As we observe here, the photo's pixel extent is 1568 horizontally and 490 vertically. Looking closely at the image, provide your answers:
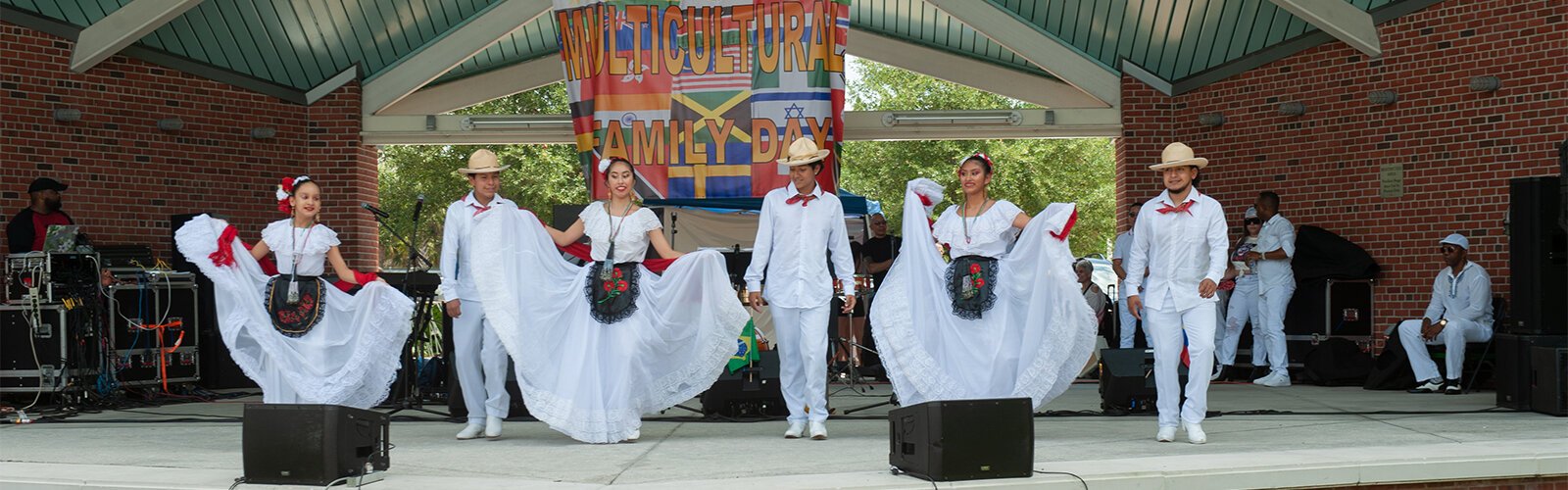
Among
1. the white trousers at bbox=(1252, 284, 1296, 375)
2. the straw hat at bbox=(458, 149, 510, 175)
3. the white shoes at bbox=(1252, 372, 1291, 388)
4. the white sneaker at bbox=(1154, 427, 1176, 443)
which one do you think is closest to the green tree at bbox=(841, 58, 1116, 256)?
the white trousers at bbox=(1252, 284, 1296, 375)

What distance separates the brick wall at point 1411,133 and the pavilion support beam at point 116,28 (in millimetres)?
10247

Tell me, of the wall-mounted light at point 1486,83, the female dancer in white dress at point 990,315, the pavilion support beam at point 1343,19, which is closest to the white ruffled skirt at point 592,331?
the female dancer in white dress at point 990,315

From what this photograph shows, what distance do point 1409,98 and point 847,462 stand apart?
321 inches

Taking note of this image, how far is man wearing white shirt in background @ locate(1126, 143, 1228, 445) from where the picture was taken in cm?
766

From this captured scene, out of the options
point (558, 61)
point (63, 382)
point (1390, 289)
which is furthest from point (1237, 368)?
point (63, 382)

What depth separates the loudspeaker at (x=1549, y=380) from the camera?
890cm

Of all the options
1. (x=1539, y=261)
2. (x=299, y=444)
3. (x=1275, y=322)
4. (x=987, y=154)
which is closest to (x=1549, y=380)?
(x=1539, y=261)

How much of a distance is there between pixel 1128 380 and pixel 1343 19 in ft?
17.4

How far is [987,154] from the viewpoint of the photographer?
1330 inches

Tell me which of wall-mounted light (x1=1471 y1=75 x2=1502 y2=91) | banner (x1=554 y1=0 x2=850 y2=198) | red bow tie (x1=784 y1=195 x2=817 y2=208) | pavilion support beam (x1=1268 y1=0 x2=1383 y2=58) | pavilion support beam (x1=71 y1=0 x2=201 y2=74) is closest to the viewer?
red bow tie (x1=784 y1=195 x2=817 y2=208)

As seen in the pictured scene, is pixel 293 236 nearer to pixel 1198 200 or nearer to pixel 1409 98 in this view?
pixel 1198 200

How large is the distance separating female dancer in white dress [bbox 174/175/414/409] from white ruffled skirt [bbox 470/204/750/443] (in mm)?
891

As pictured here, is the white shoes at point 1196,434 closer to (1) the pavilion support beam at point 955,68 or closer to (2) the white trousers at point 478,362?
(2) the white trousers at point 478,362

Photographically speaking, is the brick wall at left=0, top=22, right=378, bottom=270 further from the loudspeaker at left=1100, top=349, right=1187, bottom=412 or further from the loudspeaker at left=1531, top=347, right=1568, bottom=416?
the loudspeaker at left=1531, top=347, right=1568, bottom=416
